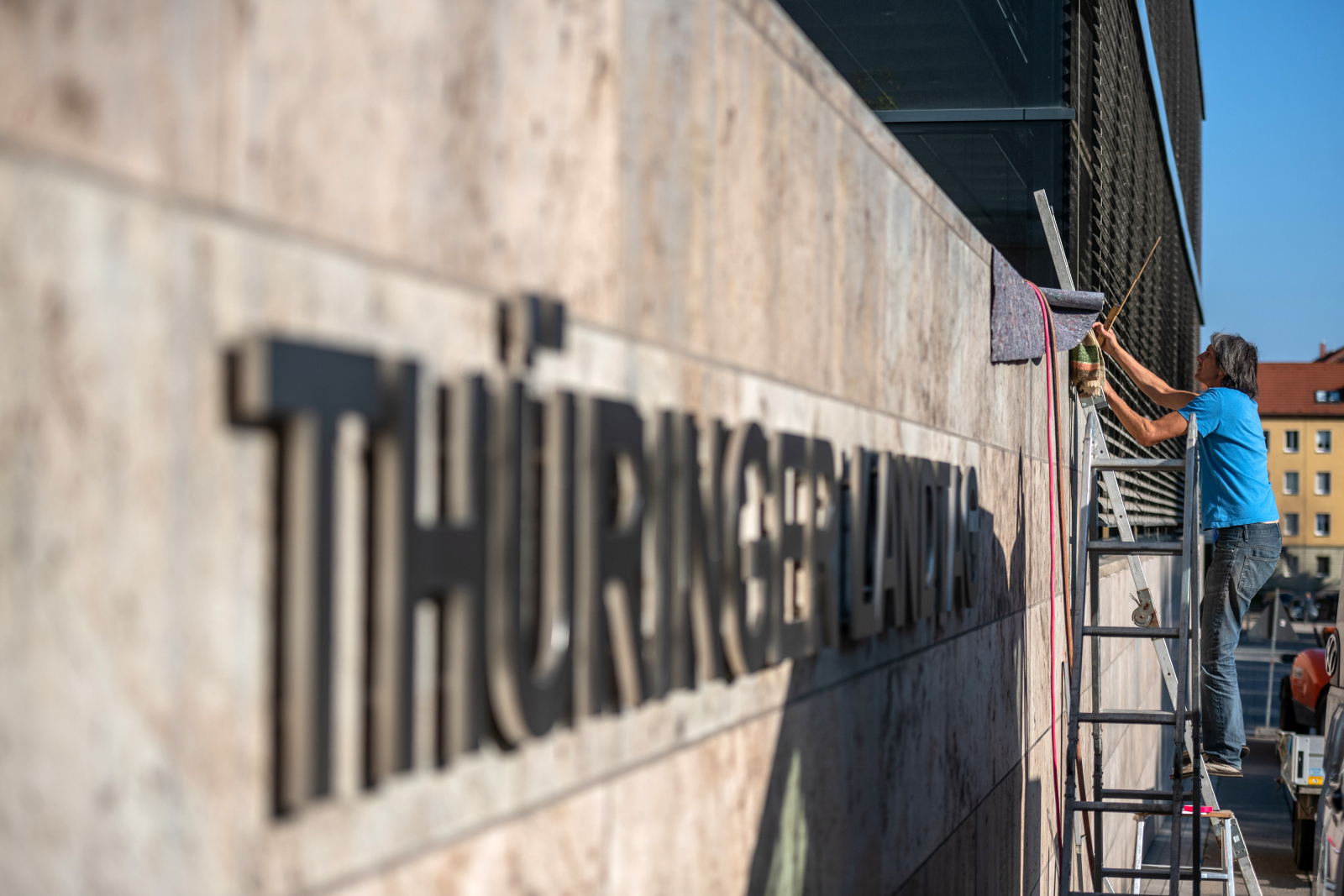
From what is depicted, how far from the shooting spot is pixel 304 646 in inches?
59.7

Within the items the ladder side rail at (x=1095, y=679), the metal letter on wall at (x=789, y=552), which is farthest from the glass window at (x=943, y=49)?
the metal letter on wall at (x=789, y=552)

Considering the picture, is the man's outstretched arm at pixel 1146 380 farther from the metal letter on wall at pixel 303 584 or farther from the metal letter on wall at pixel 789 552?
the metal letter on wall at pixel 303 584

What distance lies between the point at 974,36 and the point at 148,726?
984 centimetres

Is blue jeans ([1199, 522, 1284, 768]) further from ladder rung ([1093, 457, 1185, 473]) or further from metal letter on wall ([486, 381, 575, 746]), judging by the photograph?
metal letter on wall ([486, 381, 575, 746])

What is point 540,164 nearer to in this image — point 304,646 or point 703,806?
point 304,646

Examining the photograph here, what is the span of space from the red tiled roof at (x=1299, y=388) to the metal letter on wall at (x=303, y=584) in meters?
95.1

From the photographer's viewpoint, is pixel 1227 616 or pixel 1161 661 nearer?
pixel 1227 616

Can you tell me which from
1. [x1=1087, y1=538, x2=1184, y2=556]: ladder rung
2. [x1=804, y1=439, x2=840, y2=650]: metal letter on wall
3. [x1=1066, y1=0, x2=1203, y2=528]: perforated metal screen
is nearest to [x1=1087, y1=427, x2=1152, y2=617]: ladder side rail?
[x1=1087, y1=538, x2=1184, y2=556]: ladder rung

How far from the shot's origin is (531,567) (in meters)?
2.04

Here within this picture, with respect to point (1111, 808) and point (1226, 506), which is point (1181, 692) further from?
point (1226, 506)

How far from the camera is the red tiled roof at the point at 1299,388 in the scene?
89188 mm

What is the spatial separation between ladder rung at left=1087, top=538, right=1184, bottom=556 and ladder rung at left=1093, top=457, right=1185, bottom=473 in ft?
1.41

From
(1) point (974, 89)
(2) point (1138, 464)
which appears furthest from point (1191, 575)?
(1) point (974, 89)

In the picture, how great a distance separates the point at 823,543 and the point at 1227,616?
15.8 feet
